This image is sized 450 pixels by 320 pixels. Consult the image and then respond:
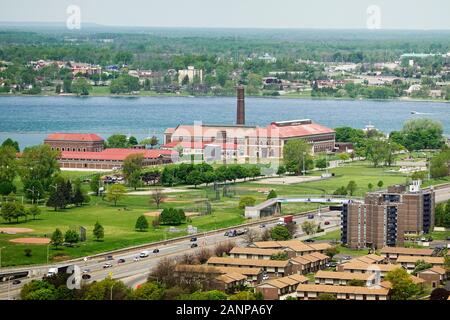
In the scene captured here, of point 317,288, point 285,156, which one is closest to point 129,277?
point 317,288

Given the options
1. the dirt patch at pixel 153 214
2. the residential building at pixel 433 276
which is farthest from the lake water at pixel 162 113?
the residential building at pixel 433 276

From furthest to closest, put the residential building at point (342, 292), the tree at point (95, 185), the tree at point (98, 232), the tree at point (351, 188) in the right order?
the tree at point (95, 185)
the tree at point (351, 188)
the tree at point (98, 232)
the residential building at point (342, 292)

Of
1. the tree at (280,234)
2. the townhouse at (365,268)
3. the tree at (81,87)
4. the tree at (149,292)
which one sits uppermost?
the tree at (149,292)

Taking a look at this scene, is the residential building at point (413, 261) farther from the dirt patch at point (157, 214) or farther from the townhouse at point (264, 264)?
the dirt patch at point (157, 214)

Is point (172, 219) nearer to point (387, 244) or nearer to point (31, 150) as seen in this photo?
point (387, 244)

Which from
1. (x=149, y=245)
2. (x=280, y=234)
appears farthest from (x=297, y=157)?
(x=149, y=245)
